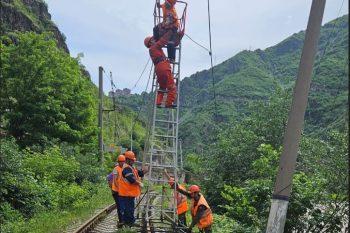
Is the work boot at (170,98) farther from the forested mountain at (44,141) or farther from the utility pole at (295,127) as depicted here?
the forested mountain at (44,141)

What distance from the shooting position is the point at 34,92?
82.0 feet

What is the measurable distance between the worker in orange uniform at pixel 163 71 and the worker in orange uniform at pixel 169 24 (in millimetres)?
123

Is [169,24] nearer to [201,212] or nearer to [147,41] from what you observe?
[147,41]

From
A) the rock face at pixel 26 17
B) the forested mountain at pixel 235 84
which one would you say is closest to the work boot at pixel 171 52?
the rock face at pixel 26 17

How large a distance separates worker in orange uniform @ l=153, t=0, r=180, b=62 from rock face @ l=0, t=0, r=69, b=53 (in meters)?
30.7

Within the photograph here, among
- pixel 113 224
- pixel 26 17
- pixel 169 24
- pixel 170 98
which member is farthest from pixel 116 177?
pixel 26 17

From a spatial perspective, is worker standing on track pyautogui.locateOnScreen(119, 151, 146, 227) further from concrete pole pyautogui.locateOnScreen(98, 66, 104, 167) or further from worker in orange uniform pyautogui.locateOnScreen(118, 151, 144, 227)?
concrete pole pyautogui.locateOnScreen(98, 66, 104, 167)

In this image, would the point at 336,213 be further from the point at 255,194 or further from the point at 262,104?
the point at 262,104

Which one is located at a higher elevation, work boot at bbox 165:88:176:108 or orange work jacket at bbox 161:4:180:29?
orange work jacket at bbox 161:4:180:29

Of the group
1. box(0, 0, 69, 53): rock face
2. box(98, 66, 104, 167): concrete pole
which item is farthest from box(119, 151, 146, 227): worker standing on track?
box(0, 0, 69, 53): rock face

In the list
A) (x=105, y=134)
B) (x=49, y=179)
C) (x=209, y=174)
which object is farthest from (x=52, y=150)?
(x=105, y=134)

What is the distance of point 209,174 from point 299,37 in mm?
131698

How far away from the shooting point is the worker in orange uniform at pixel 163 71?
10211 mm

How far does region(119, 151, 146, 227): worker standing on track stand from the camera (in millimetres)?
10102
